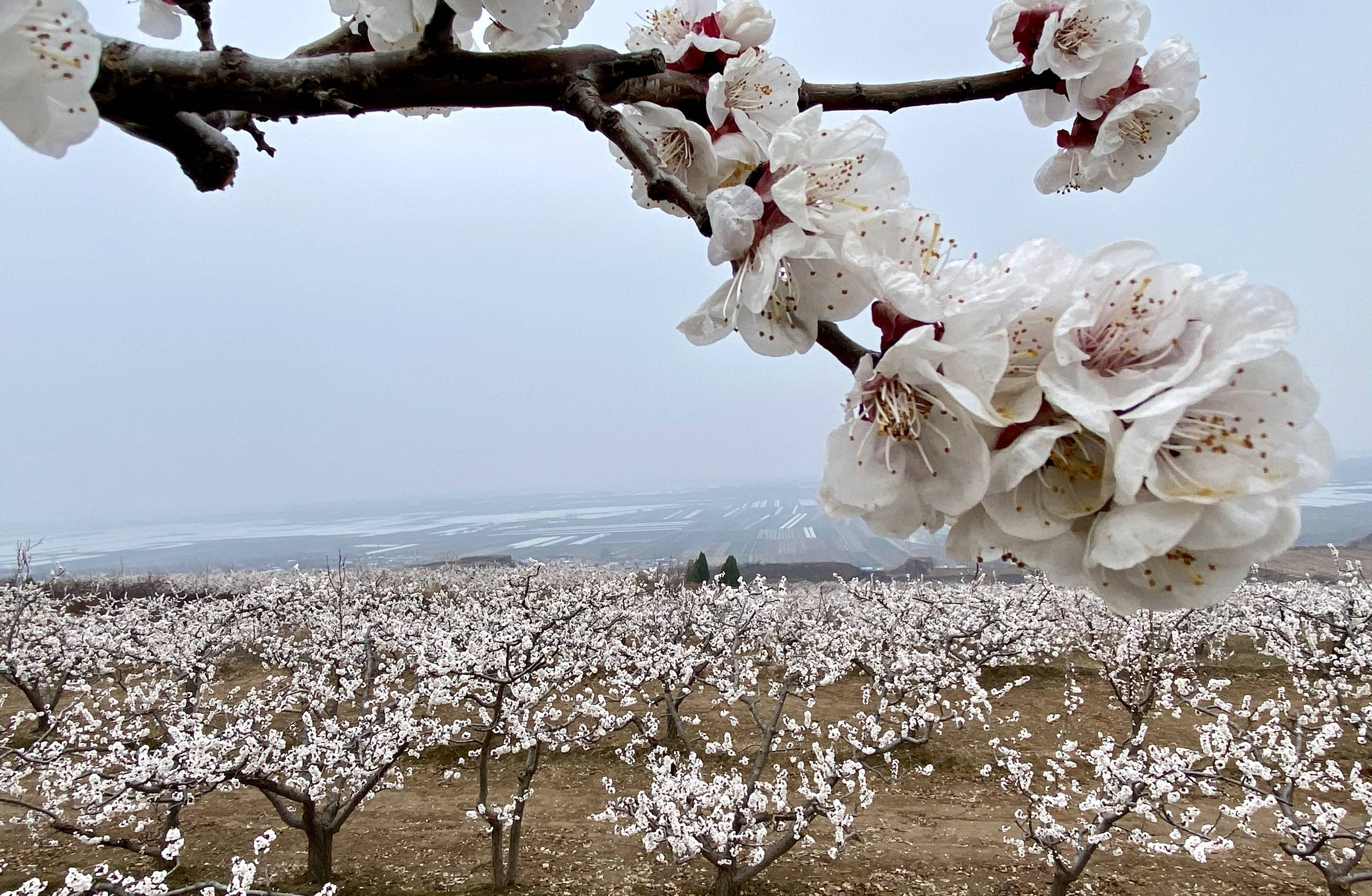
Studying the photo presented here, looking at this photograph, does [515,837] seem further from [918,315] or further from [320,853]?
[918,315]

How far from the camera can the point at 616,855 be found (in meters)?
6.00

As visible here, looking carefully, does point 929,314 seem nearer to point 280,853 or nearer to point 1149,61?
point 1149,61

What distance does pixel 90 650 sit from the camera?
9.43 metres

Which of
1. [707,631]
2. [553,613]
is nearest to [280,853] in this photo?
[553,613]

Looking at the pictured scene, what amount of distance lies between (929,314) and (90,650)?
41.1 ft

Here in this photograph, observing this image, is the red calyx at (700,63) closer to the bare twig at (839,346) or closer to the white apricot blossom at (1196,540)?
the bare twig at (839,346)

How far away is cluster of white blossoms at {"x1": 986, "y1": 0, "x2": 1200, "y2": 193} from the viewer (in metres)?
1.05

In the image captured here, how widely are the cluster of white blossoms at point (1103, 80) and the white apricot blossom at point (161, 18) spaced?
49.3 inches

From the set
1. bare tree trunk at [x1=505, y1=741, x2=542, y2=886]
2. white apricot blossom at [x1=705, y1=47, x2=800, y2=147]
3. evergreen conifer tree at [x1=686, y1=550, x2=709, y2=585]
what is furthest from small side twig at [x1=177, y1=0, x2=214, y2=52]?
evergreen conifer tree at [x1=686, y1=550, x2=709, y2=585]

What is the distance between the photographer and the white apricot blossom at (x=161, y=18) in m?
1.01

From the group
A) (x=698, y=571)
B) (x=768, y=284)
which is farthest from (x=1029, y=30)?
(x=698, y=571)

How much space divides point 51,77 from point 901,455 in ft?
2.35

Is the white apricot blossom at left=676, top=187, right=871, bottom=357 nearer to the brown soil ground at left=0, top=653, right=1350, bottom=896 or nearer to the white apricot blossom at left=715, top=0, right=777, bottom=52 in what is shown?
the white apricot blossom at left=715, top=0, right=777, bottom=52

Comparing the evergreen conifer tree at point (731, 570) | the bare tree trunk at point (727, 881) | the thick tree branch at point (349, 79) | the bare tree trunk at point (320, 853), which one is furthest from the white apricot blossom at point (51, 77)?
the evergreen conifer tree at point (731, 570)
